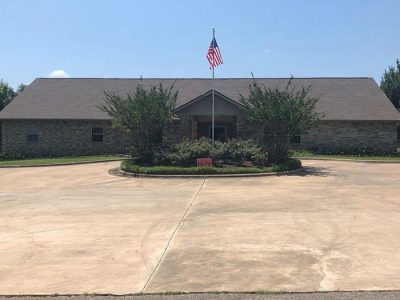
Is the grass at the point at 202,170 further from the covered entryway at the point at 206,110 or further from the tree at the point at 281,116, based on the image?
the covered entryway at the point at 206,110

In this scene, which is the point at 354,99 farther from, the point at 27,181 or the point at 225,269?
the point at 225,269

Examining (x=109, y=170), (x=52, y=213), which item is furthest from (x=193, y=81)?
(x=52, y=213)

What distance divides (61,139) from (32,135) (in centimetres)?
227

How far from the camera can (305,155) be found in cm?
3247

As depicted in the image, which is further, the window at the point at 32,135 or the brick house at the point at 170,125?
the window at the point at 32,135

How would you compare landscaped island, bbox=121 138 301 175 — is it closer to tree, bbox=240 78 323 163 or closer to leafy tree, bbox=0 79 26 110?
tree, bbox=240 78 323 163

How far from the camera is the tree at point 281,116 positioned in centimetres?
2241

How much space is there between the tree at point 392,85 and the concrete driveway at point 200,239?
147 feet

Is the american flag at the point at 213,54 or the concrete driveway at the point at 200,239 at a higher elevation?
the american flag at the point at 213,54

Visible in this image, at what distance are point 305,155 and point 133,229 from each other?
24619mm

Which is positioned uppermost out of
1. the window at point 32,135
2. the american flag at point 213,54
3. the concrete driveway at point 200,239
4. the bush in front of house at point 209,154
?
the american flag at point 213,54

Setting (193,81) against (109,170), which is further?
(193,81)

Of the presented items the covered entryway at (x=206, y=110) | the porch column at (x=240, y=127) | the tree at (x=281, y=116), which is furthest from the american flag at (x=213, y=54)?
the porch column at (x=240, y=127)

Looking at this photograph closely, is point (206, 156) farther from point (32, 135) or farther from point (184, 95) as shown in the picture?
point (32, 135)
